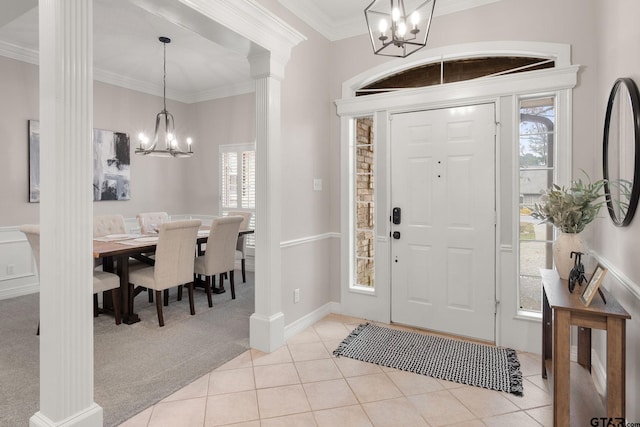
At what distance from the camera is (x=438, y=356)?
9.14 ft

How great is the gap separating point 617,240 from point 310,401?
6.54 feet

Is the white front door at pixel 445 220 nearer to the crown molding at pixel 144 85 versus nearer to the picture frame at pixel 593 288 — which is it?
the picture frame at pixel 593 288

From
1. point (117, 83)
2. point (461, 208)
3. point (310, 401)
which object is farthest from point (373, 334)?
point (117, 83)

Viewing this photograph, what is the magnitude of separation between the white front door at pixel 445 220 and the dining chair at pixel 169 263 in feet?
6.59

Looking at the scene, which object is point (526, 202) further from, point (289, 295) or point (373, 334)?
point (289, 295)

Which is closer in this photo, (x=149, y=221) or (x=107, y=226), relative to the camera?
(x=107, y=226)

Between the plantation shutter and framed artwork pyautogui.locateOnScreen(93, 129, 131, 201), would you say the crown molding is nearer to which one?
framed artwork pyautogui.locateOnScreen(93, 129, 131, 201)

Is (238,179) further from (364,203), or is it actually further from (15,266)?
(15,266)

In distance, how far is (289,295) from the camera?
10.4 feet

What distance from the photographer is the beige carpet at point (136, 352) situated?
2.19 m

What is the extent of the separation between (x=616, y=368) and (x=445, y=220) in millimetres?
1761

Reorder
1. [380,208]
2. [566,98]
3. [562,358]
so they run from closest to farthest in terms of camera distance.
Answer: [562,358] → [566,98] → [380,208]

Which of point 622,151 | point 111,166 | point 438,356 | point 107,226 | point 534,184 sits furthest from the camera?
point 111,166

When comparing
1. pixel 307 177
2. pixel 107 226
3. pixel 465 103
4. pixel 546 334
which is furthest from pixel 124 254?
pixel 546 334
